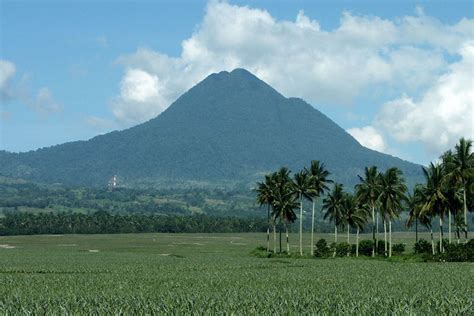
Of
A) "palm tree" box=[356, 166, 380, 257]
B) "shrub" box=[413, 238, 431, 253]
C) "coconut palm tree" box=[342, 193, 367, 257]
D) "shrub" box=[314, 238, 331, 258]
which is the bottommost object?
"shrub" box=[314, 238, 331, 258]

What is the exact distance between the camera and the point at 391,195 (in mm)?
119062

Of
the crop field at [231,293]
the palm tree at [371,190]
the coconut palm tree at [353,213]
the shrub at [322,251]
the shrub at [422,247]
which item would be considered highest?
the palm tree at [371,190]

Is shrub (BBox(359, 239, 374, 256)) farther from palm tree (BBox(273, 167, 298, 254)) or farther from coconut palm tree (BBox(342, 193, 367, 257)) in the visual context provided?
palm tree (BBox(273, 167, 298, 254))

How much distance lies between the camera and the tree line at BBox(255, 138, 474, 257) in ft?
347

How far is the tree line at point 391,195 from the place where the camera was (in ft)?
347

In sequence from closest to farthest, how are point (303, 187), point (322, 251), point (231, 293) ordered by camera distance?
point (231, 293) → point (322, 251) → point (303, 187)

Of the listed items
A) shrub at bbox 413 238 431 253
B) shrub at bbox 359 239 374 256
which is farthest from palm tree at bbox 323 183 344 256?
shrub at bbox 413 238 431 253

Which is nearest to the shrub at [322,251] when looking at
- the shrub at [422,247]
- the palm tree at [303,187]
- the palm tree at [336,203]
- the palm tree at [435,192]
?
the palm tree at [336,203]

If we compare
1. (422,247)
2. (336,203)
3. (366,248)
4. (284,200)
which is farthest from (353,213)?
(422,247)

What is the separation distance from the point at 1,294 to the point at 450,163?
258 ft

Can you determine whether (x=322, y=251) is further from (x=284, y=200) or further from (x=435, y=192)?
(x=435, y=192)

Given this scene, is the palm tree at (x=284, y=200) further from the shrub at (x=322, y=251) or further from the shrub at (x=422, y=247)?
the shrub at (x=422, y=247)

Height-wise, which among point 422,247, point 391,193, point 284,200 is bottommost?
point 422,247

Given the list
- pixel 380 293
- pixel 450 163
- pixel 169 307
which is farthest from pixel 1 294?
pixel 450 163
